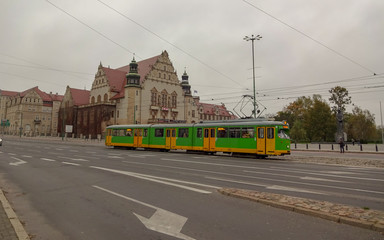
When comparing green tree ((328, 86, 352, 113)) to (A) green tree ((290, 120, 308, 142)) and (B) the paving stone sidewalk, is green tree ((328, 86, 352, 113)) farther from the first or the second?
(B) the paving stone sidewalk

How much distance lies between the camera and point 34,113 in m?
98.6

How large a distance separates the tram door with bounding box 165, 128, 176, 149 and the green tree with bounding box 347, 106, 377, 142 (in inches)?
2068

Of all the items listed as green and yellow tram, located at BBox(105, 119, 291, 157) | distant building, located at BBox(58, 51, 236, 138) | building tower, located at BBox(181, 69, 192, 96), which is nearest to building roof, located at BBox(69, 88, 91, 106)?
distant building, located at BBox(58, 51, 236, 138)

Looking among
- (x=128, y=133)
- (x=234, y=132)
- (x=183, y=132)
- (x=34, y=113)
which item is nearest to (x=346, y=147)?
(x=234, y=132)

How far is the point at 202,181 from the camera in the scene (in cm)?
987

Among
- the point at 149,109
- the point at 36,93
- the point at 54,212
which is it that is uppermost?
the point at 36,93

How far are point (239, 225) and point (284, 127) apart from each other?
648 inches

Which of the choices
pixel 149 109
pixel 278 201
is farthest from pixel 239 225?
pixel 149 109

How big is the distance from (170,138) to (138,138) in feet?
16.2

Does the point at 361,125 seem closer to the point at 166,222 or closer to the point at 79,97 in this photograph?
the point at 166,222

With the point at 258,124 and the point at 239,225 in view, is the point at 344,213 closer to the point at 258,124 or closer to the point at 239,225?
the point at 239,225

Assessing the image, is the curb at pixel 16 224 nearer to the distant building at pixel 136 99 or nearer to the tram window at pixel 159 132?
the tram window at pixel 159 132

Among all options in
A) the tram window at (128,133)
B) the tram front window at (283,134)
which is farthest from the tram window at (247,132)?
the tram window at (128,133)

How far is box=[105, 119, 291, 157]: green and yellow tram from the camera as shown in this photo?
20297 mm
